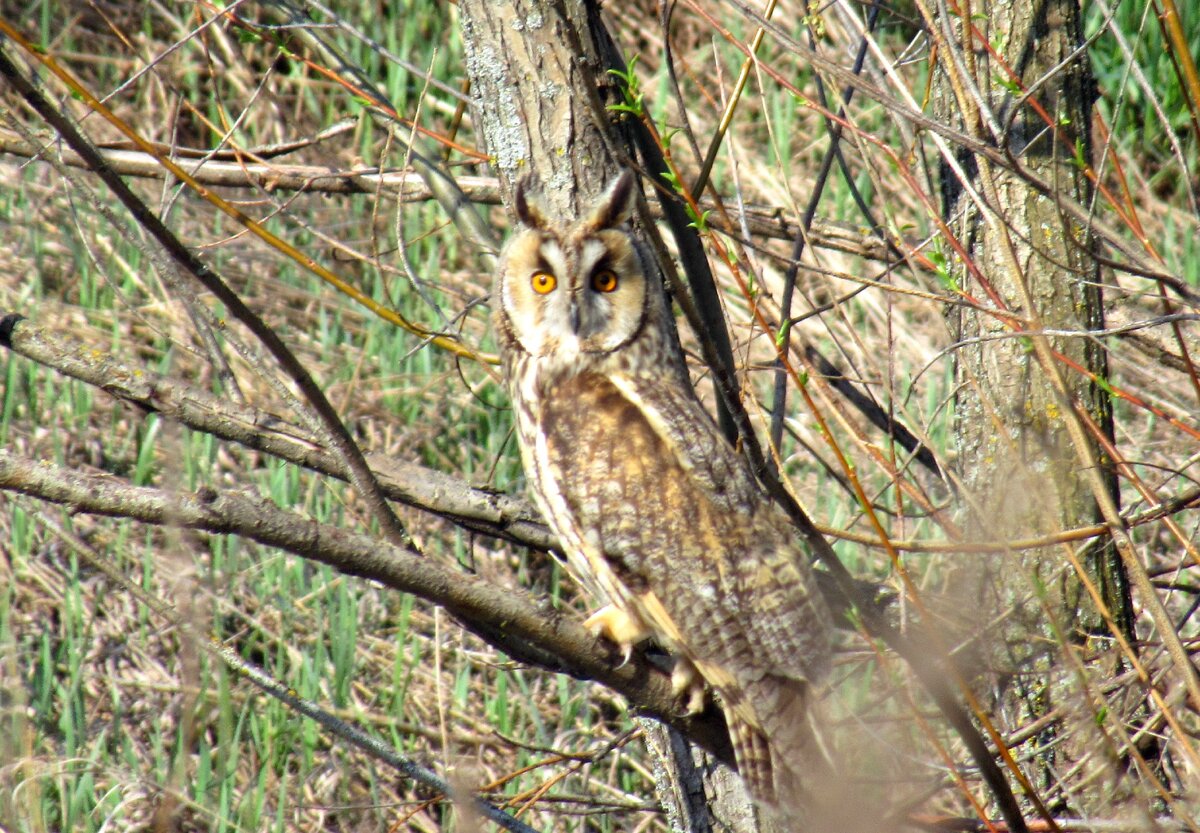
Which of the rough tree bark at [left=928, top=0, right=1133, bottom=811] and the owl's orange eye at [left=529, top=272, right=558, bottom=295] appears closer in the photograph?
the rough tree bark at [left=928, top=0, right=1133, bottom=811]

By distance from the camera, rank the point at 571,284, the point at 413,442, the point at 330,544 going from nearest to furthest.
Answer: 1. the point at 330,544
2. the point at 571,284
3. the point at 413,442

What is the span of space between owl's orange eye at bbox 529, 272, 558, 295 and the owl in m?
0.01

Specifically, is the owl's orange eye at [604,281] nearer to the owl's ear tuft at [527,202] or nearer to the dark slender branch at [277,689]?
the owl's ear tuft at [527,202]

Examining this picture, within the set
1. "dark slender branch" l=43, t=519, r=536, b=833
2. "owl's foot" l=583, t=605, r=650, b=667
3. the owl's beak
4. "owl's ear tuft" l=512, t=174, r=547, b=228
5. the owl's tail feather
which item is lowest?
the owl's tail feather

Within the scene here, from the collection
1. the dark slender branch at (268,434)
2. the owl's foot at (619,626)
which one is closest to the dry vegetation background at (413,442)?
the dark slender branch at (268,434)

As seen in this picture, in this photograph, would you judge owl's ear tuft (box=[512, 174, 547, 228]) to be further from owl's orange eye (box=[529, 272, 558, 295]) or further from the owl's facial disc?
owl's orange eye (box=[529, 272, 558, 295])

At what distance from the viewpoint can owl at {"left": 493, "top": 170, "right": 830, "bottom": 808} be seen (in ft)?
8.22

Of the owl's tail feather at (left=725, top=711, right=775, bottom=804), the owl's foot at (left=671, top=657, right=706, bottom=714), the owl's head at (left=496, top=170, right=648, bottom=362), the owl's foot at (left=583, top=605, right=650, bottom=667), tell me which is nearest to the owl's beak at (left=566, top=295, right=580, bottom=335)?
the owl's head at (left=496, top=170, right=648, bottom=362)

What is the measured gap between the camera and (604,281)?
2.85 m

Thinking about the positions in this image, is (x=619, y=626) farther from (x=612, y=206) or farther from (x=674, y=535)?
(x=612, y=206)

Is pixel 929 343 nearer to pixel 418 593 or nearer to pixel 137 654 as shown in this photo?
pixel 137 654

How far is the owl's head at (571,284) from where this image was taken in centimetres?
270

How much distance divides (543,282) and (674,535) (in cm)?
69

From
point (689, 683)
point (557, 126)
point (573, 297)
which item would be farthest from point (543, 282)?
point (689, 683)
